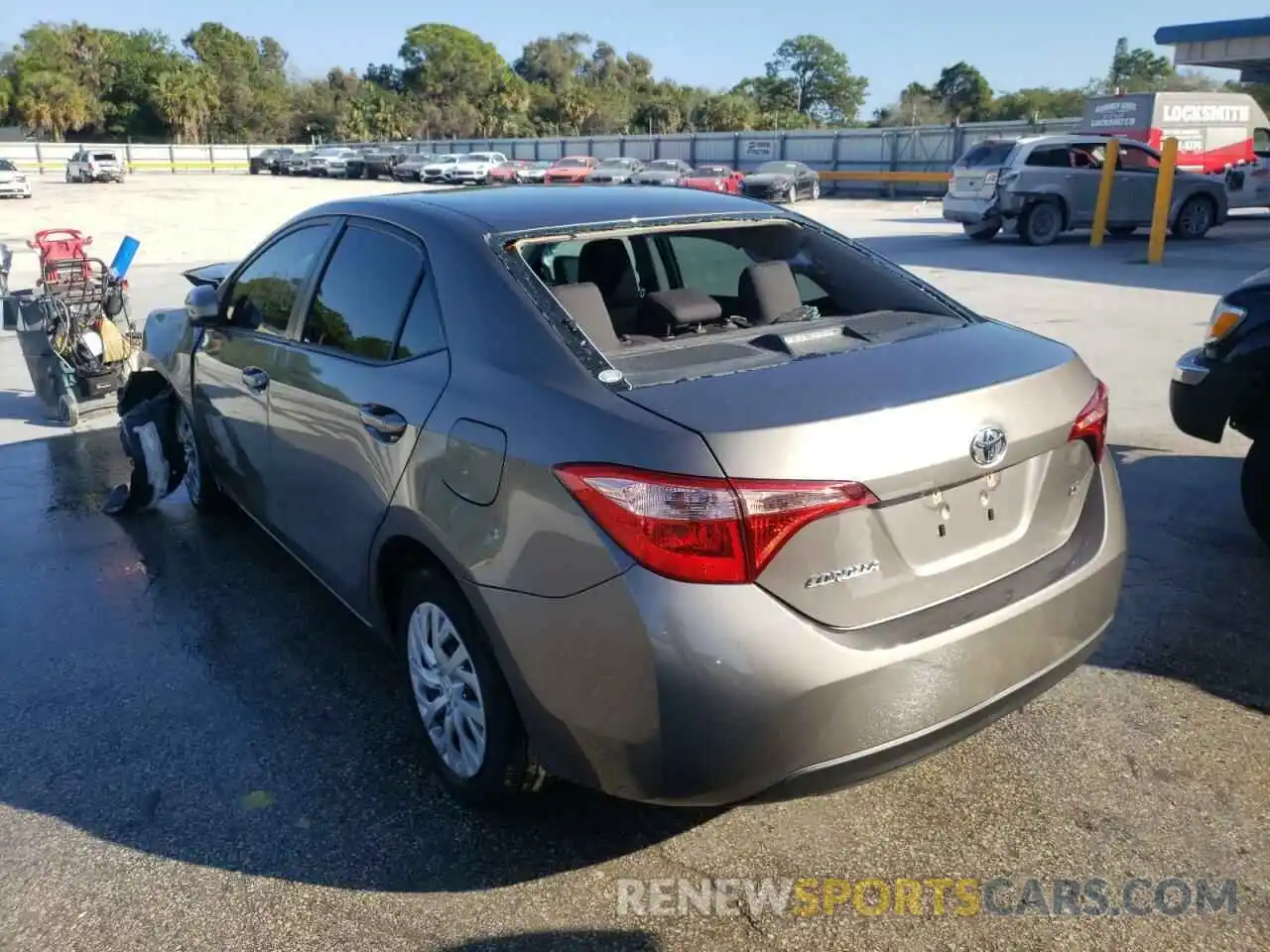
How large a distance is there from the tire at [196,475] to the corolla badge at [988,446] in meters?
3.87

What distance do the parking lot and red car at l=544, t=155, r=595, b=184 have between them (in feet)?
108

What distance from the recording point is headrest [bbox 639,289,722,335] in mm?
3441

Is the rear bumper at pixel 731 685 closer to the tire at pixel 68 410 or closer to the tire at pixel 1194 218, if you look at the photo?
the tire at pixel 68 410

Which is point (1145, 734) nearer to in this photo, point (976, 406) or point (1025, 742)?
point (1025, 742)

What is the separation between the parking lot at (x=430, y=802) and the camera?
2664 mm

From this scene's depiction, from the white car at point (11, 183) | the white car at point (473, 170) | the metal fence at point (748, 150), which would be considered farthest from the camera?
the white car at point (473, 170)

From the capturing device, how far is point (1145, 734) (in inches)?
136

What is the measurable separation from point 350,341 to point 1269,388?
3.83m

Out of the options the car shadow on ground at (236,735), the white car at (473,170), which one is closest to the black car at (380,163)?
the white car at (473,170)

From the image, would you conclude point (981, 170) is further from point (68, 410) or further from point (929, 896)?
point (929, 896)

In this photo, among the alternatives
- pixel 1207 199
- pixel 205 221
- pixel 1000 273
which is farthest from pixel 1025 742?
pixel 205 221

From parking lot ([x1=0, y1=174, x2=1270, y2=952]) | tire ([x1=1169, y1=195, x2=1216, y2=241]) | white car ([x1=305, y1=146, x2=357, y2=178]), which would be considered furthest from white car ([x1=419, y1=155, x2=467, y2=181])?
parking lot ([x1=0, y1=174, x2=1270, y2=952])

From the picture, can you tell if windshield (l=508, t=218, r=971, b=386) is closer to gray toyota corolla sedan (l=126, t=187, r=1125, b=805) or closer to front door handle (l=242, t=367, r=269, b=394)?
gray toyota corolla sedan (l=126, t=187, r=1125, b=805)

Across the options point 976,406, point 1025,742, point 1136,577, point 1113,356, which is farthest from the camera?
point 1113,356
